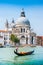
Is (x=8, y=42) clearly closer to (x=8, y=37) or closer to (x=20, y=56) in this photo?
(x=8, y=37)

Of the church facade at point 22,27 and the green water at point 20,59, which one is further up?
the church facade at point 22,27

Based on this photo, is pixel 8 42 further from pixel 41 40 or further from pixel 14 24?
pixel 14 24

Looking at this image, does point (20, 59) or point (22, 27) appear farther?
point (22, 27)

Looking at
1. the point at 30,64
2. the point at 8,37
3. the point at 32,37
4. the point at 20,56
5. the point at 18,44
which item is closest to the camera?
the point at 30,64

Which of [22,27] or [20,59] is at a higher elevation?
[22,27]

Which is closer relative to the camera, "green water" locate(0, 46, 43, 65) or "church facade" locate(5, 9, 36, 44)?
"green water" locate(0, 46, 43, 65)

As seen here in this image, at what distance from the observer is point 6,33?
7.98 metres

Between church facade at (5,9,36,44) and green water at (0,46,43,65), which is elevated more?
church facade at (5,9,36,44)

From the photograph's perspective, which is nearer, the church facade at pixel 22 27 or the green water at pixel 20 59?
the green water at pixel 20 59

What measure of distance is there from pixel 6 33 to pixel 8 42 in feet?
3.05

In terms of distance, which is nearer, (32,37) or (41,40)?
(41,40)

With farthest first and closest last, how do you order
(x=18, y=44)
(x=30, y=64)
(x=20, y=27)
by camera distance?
(x=20, y=27), (x=18, y=44), (x=30, y=64)

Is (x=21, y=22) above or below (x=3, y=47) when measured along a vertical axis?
above

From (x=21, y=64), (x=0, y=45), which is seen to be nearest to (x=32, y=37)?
(x=0, y=45)
